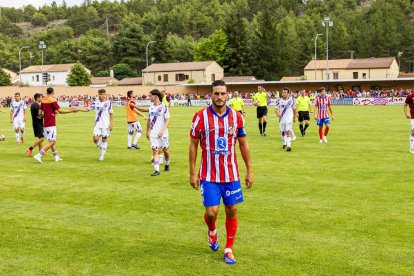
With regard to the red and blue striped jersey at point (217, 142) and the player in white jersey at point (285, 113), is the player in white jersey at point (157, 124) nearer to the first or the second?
the player in white jersey at point (285, 113)

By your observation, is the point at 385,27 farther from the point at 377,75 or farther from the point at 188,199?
the point at 188,199

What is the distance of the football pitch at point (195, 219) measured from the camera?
18.6ft

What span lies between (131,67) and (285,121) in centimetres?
11364

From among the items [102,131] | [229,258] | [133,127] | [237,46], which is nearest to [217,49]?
[237,46]

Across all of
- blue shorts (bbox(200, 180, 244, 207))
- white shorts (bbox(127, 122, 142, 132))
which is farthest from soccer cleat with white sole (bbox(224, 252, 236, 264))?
white shorts (bbox(127, 122, 142, 132))

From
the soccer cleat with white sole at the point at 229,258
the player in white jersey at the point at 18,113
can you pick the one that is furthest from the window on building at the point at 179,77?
the soccer cleat with white sole at the point at 229,258

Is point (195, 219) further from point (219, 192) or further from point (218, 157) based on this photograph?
point (218, 157)

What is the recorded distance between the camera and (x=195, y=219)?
7680 mm

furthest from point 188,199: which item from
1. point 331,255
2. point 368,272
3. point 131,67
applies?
point 131,67

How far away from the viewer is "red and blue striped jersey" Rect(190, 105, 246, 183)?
18.7ft

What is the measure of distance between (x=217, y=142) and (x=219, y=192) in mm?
636

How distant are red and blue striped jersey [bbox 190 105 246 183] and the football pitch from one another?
1123mm

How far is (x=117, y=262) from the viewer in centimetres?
577

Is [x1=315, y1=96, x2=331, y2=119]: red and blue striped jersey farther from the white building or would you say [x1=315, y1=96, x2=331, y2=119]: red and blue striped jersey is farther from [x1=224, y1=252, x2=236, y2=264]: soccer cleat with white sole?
the white building
